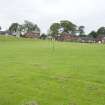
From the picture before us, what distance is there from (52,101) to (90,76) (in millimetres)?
6474

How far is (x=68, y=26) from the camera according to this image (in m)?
148

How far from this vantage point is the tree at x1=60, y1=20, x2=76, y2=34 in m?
148

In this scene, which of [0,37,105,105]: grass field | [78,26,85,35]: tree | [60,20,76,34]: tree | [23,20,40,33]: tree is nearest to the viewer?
[0,37,105,105]: grass field

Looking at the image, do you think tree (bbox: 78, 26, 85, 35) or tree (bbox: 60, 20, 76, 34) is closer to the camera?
tree (bbox: 60, 20, 76, 34)

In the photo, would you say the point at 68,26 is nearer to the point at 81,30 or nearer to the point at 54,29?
the point at 54,29

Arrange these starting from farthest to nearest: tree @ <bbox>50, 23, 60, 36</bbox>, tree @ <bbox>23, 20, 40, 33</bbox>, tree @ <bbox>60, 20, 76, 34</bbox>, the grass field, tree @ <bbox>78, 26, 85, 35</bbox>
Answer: tree @ <bbox>78, 26, 85, 35</bbox>
tree @ <bbox>60, 20, 76, 34</bbox>
tree @ <bbox>23, 20, 40, 33</bbox>
tree @ <bbox>50, 23, 60, 36</bbox>
the grass field

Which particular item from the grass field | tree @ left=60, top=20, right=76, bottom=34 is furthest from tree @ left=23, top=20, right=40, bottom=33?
the grass field

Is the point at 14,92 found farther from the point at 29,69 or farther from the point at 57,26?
the point at 57,26

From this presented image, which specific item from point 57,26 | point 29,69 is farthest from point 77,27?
point 29,69

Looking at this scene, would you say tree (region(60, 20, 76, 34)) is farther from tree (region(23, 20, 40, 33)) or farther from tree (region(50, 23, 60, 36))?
tree (region(23, 20, 40, 33))

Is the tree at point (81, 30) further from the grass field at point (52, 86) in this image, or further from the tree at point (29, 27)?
the grass field at point (52, 86)

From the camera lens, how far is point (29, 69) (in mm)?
24422

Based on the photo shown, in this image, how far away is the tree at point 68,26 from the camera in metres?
148

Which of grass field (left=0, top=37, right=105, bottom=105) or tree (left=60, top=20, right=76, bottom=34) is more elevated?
tree (left=60, top=20, right=76, bottom=34)
